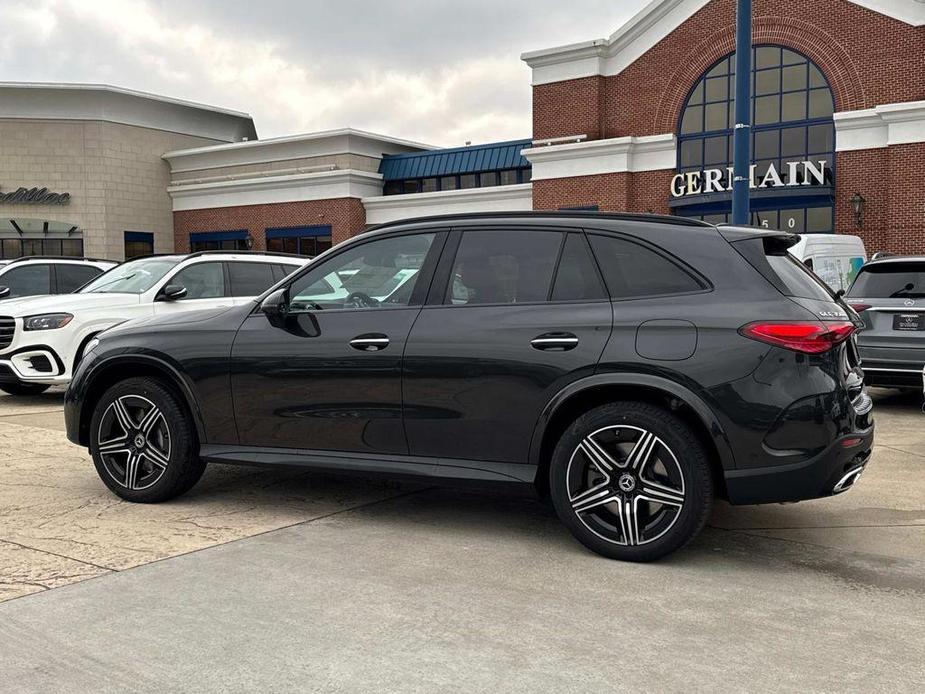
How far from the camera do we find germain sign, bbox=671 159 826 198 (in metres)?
26.5

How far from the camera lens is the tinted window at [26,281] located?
1324cm

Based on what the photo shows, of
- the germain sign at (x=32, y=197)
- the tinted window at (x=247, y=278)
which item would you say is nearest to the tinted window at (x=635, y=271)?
the tinted window at (x=247, y=278)

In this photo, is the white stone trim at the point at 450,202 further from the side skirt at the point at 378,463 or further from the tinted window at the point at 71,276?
the side skirt at the point at 378,463

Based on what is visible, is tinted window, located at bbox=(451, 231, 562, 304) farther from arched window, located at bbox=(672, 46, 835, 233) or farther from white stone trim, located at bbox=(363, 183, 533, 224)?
white stone trim, located at bbox=(363, 183, 533, 224)

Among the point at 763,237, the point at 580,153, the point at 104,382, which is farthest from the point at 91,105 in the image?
the point at 763,237

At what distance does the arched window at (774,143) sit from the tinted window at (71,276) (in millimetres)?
19489

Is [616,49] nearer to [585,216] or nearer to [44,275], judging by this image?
[44,275]

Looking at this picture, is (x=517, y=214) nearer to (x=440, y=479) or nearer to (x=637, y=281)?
(x=637, y=281)

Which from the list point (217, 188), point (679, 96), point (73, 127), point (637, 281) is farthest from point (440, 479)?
point (73, 127)

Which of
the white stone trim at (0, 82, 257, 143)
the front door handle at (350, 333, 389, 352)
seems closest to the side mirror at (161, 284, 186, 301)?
the front door handle at (350, 333, 389, 352)

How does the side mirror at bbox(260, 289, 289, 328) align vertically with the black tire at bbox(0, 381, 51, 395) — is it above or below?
above

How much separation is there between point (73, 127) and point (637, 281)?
40.1 metres

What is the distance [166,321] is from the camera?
19.2 ft

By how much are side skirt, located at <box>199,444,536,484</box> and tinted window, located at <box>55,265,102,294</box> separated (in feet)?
29.8
